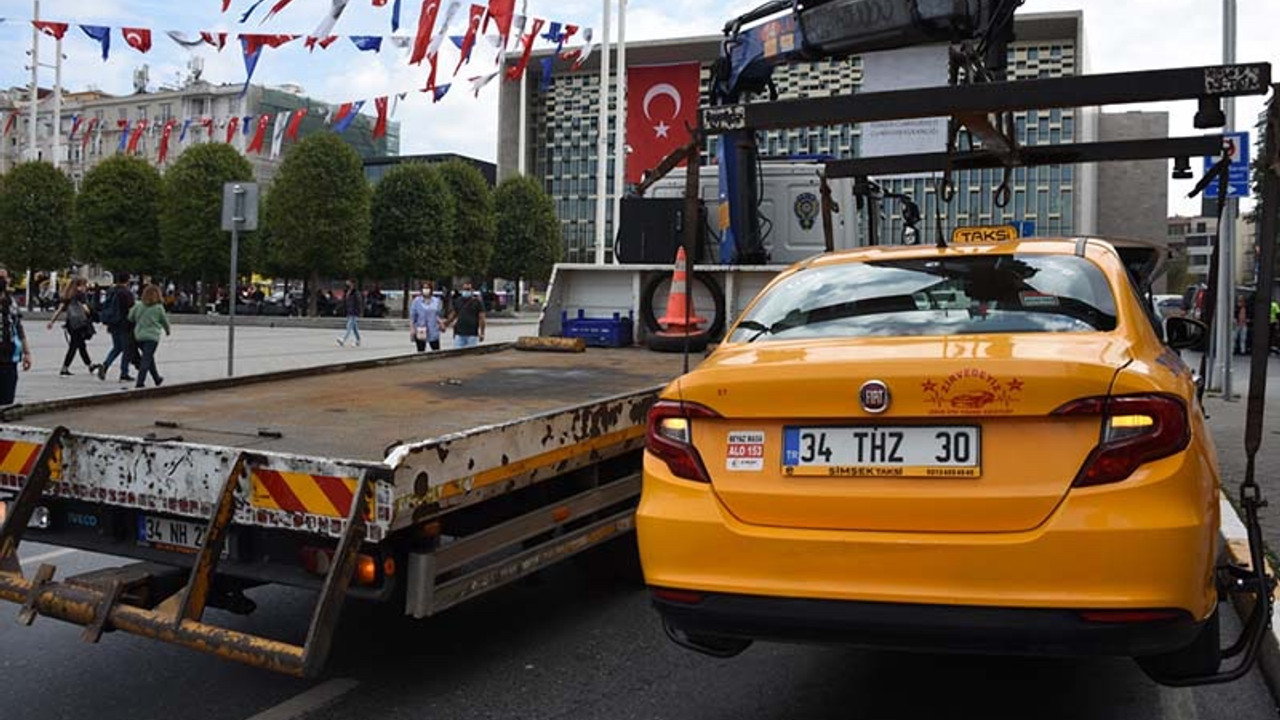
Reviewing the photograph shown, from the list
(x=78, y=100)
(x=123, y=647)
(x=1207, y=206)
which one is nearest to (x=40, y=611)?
(x=123, y=647)

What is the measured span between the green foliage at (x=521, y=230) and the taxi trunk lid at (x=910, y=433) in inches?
2237

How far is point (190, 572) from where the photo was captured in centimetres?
384

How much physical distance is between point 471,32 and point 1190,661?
2355 cm

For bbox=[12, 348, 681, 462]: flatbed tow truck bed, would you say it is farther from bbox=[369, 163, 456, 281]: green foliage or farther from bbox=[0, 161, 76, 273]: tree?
bbox=[0, 161, 76, 273]: tree

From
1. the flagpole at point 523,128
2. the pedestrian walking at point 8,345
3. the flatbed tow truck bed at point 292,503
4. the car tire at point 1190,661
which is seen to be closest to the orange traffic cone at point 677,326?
the flatbed tow truck bed at point 292,503

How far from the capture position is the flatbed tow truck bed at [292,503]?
353 centimetres

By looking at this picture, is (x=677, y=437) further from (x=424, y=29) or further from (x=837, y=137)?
(x=837, y=137)

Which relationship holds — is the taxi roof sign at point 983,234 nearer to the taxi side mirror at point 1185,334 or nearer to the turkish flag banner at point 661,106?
the taxi side mirror at point 1185,334

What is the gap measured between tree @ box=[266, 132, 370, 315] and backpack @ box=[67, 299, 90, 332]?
23300 mm

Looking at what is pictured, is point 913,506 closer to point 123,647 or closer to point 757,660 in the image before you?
point 757,660

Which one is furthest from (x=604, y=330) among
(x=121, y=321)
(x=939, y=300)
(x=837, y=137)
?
(x=837, y=137)

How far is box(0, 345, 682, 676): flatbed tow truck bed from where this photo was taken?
11.6 ft

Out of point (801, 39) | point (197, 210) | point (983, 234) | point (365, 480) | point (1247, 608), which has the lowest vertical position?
point (1247, 608)

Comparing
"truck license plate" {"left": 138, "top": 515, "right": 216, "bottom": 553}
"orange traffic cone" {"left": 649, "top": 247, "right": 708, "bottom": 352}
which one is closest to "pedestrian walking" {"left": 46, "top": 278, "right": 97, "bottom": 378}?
"orange traffic cone" {"left": 649, "top": 247, "right": 708, "bottom": 352}
